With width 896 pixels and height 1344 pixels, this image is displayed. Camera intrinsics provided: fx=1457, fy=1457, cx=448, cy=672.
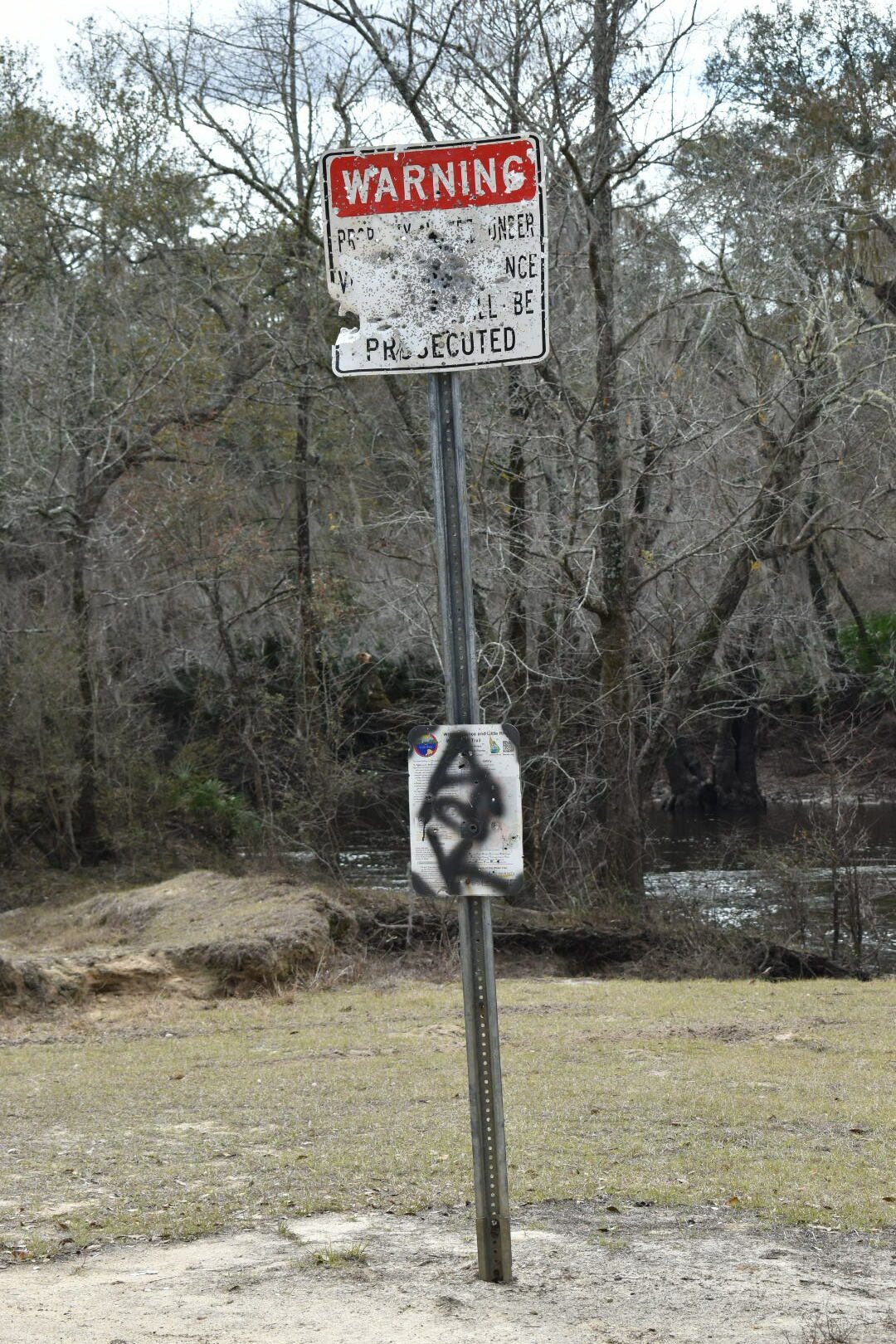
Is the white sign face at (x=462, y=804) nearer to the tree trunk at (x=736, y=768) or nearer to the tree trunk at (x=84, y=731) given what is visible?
the tree trunk at (x=84, y=731)

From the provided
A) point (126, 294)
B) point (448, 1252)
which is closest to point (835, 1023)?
point (448, 1252)

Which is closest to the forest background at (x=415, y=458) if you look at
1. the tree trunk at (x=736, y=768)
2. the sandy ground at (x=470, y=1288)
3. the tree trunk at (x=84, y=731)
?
the tree trunk at (x=84, y=731)

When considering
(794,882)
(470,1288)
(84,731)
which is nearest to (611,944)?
(794,882)

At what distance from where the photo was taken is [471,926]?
4.18 meters

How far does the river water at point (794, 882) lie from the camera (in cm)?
1686

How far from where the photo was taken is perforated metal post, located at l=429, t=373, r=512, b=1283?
414cm

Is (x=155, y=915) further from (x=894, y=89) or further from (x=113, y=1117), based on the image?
(x=894, y=89)

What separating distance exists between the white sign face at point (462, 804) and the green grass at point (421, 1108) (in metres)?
2.10

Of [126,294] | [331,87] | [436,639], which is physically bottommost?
[436,639]

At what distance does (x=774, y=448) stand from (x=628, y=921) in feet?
21.1

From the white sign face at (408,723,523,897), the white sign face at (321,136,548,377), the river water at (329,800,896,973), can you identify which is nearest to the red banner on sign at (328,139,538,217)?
the white sign face at (321,136,548,377)

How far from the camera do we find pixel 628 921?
55.6 feet

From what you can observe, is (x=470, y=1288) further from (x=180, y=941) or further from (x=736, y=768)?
(x=736, y=768)

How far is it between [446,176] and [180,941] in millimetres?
11069
